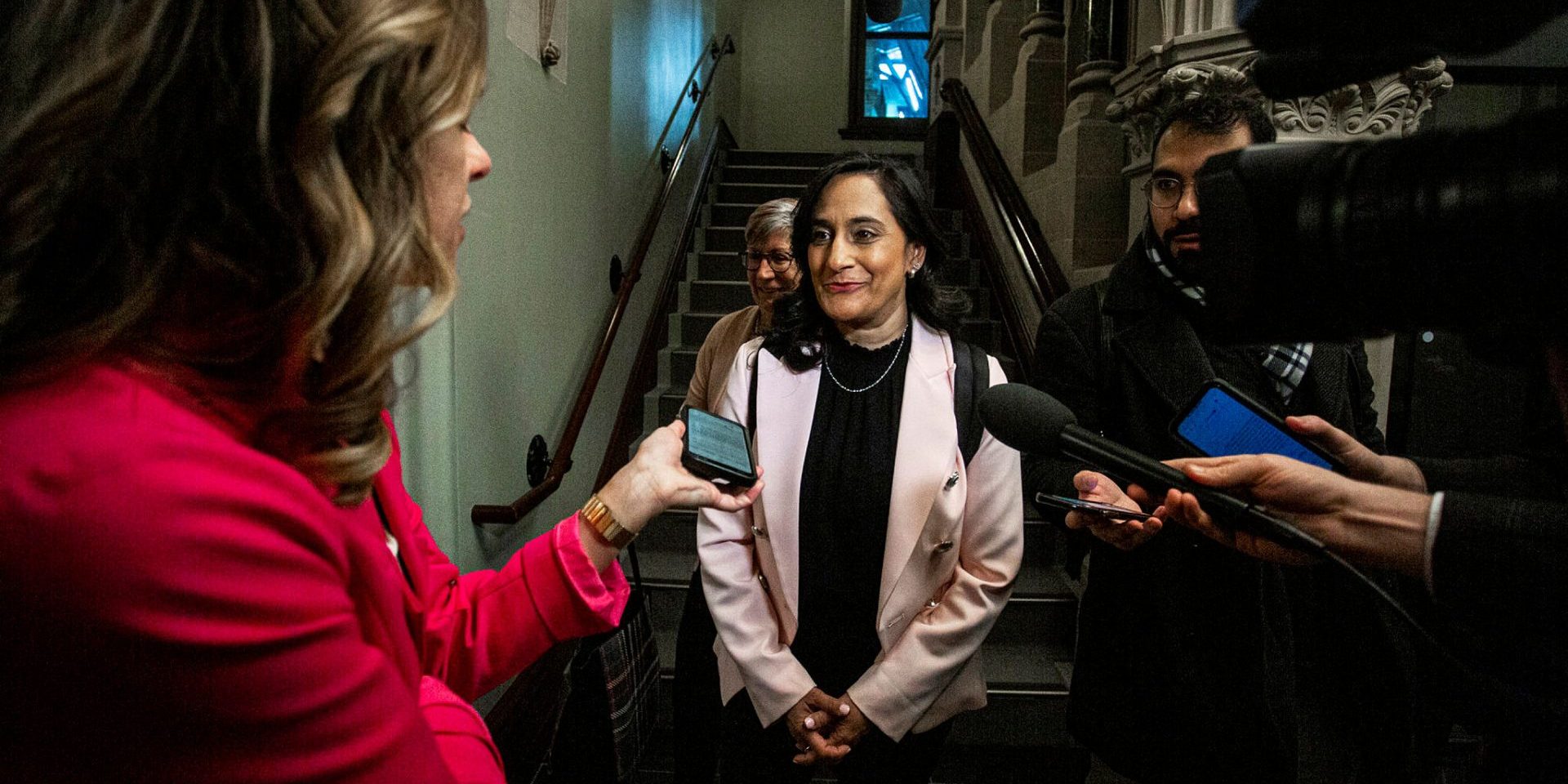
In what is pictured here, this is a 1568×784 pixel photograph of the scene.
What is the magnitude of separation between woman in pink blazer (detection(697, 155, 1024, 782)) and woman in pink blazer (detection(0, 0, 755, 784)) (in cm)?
107

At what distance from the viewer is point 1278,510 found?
1.02 m

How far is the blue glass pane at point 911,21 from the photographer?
9.49 meters

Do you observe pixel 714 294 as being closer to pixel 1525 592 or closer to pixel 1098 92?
pixel 1098 92

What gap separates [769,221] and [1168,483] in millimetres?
1918

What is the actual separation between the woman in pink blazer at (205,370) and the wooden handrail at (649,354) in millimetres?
2649

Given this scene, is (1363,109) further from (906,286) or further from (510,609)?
(510,609)

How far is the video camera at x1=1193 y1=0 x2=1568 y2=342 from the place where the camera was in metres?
0.61

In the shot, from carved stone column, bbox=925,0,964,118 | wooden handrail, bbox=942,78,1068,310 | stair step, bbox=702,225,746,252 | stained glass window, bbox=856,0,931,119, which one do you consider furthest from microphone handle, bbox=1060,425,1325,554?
stained glass window, bbox=856,0,931,119

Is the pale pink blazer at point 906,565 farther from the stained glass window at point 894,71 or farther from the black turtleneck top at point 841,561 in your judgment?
the stained glass window at point 894,71

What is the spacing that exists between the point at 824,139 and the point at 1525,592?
30.8ft

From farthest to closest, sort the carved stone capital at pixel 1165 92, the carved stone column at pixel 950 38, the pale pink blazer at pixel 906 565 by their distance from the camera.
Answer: the carved stone column at pixel 950 38 < the carved stone capital at pixel 1165 92 < the pale pink blazer at pixel 906 565

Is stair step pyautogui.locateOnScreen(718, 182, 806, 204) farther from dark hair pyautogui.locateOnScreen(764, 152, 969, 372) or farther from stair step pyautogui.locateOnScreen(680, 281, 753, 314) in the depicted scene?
dark hair pyautogui.locateOnScreen(764, 152, 969, 372)

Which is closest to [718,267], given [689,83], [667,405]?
[689,83]

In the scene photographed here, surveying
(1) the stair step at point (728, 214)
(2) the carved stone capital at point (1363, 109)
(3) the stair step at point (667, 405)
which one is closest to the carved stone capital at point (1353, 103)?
(2) the carved stone capital at point (1363, 109)
